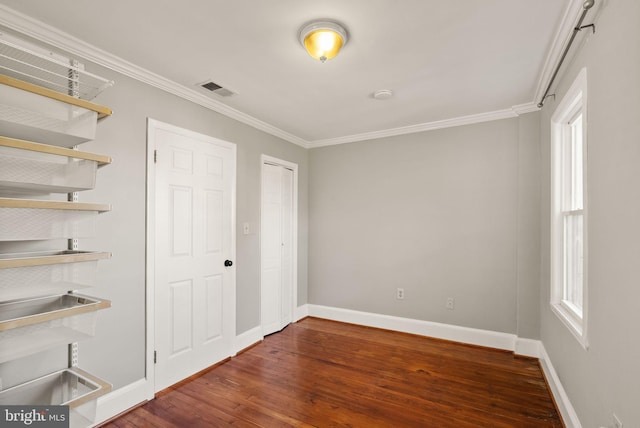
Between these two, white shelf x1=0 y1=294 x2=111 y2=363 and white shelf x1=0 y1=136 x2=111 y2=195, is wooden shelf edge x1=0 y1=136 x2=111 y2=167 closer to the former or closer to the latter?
white shelf x1=0 y1=136 x2=111 y2=195

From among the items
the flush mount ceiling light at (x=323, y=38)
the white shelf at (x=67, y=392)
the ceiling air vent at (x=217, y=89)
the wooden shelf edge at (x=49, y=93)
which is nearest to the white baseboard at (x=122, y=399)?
the white shelf at (x=67, y=392)

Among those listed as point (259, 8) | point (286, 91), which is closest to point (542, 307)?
point (286, 91)

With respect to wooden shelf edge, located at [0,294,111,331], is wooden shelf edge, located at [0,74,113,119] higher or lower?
higher

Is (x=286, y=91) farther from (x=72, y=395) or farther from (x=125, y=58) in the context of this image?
(x=72, y=395)

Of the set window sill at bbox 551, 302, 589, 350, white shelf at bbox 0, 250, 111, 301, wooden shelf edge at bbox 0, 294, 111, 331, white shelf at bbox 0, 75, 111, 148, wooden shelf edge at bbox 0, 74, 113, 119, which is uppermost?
wooden shelf edge at bbox 0, 74, 113, 119

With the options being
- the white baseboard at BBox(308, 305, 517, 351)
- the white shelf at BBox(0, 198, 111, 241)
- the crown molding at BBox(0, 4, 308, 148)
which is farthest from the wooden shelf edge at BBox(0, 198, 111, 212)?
the white baseboard at BBox(308, 305, 517, 351)

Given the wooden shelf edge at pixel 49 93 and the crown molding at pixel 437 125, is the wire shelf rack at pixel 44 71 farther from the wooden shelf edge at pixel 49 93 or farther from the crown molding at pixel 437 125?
the crown molding at pixel 437 125

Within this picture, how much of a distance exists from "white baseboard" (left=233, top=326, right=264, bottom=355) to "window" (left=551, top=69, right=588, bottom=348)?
285 centimetres

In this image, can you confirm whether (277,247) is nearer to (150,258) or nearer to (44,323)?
(150,258)

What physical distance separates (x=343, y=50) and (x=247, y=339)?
2.96 meters

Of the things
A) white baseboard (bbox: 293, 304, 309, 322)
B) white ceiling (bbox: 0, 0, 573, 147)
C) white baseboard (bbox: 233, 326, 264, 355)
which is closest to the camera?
white ceiling (bbox: 0, 0, 573, 147)

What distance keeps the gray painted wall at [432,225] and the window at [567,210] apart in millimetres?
592

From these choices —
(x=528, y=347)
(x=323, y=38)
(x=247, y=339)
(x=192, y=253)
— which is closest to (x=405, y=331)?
(x=528, y=347)

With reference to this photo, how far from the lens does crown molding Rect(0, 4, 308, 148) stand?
175cm
